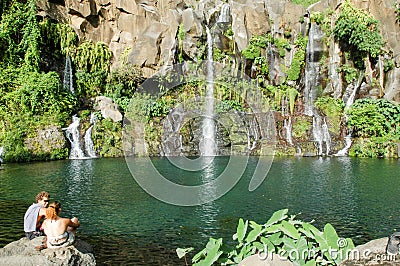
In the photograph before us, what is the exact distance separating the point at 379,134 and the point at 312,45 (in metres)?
9.05

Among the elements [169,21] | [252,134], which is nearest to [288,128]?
[252,134]

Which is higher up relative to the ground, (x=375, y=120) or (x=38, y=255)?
(x=375, y=120)

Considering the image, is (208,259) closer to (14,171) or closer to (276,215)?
(276,215)

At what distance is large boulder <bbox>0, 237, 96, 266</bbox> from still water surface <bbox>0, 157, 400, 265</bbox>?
755 millimetres

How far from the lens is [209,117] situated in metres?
30.1

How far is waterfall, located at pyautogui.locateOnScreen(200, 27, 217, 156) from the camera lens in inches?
1127

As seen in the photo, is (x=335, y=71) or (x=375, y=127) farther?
(x=335, y=71)

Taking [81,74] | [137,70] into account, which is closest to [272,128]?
[137,70]

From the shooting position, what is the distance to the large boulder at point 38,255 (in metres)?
6.41

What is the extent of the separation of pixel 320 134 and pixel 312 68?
20.9 feet

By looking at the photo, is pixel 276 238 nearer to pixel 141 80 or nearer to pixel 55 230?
pixel 55 230

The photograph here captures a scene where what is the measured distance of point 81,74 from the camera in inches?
1204

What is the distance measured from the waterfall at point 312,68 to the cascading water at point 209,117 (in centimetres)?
719

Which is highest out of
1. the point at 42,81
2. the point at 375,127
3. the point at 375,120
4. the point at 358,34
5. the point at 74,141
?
the point at 358,34
